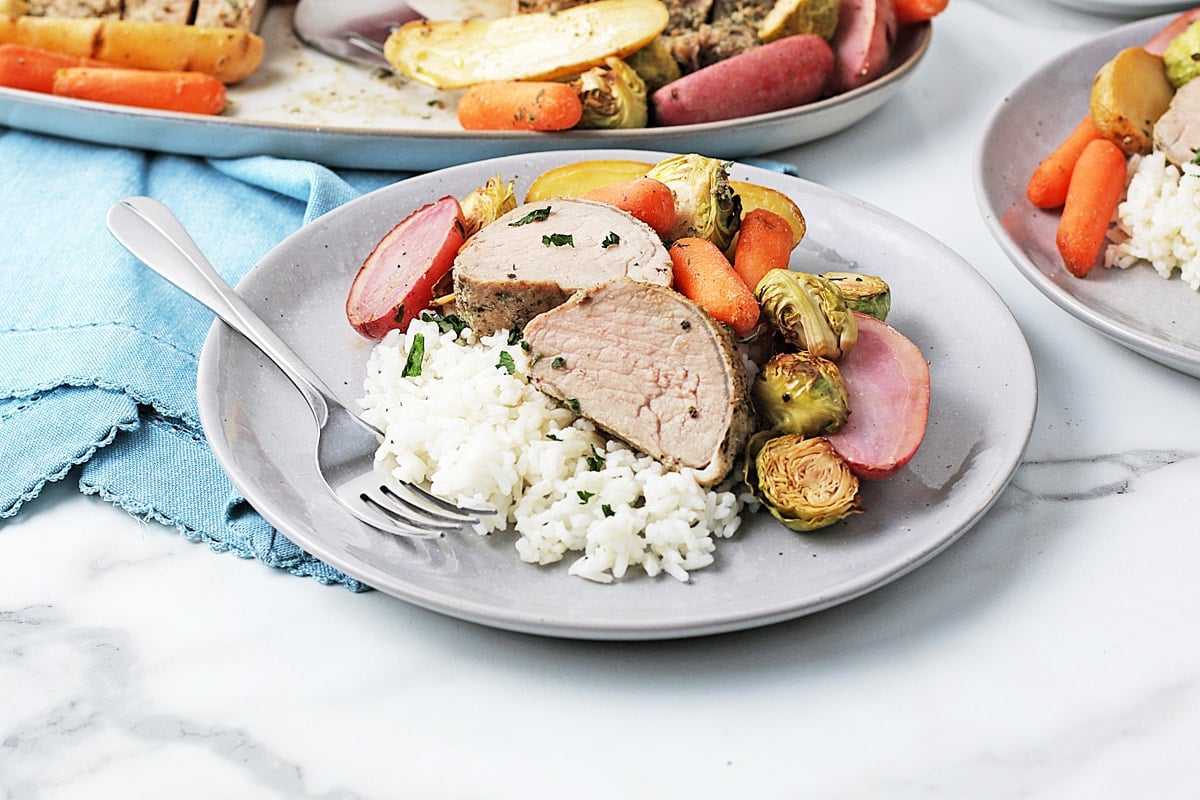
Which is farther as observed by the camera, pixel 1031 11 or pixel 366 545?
pixel 1031 11

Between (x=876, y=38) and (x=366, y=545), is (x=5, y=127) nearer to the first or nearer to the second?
(x=366, y=545)

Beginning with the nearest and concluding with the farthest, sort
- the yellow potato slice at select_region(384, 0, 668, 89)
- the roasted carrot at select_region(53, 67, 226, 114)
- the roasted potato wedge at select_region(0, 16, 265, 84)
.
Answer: the yellow potato slice at select_region(384, 0, 668, 89) → the roasted carrot at select_region(53, 67, 226, 114) → the roasted potato wedge at select_region(0, 16, 265, 84)

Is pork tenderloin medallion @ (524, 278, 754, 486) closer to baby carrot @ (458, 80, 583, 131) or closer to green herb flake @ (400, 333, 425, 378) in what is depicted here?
green herb flake @ (400, 333, 425, 378)

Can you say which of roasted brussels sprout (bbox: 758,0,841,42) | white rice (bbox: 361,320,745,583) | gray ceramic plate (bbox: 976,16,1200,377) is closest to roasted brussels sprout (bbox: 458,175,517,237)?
white rice (bbox: 361,320,745,583)

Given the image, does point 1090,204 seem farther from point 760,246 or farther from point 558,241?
point 558,241

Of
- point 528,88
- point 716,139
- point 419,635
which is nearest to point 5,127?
point 528,88

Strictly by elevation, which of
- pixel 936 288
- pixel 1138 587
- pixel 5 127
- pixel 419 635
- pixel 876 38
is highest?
pixel 876 38

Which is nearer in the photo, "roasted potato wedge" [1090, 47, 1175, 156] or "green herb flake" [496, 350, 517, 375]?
"green herb flake" [496, 350, 517, 375]
